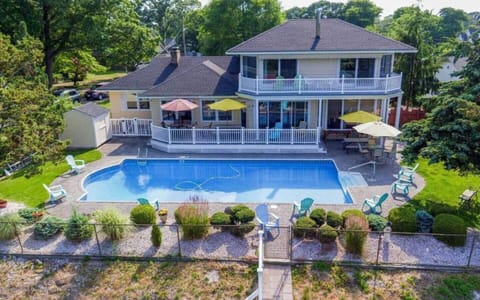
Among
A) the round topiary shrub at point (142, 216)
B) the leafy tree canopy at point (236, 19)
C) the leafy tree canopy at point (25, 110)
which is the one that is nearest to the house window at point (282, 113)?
the round topiary shrub at point (142, 216)

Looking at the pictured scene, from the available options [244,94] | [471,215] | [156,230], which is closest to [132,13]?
[244,94]

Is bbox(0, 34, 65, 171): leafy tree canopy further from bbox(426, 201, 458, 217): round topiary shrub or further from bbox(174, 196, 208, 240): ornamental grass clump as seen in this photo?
bbox(426, 201, 458, 217): round topiary shrub

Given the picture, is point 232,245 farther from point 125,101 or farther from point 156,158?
point 125,101

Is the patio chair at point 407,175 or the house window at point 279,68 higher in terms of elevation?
the house window at point 279,68

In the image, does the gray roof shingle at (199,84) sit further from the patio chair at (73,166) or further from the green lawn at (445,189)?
the green lawn at (445,189)

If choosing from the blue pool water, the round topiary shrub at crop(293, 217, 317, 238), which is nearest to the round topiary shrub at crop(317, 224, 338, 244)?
the round topiary shrub at crop(293, 217, 317, 238)

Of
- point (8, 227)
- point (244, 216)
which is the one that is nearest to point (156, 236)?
point (244, 216)

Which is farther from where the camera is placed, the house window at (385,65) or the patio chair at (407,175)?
the house window at (385,65)

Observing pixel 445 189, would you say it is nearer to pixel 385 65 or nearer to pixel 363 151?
pixel 363 151
